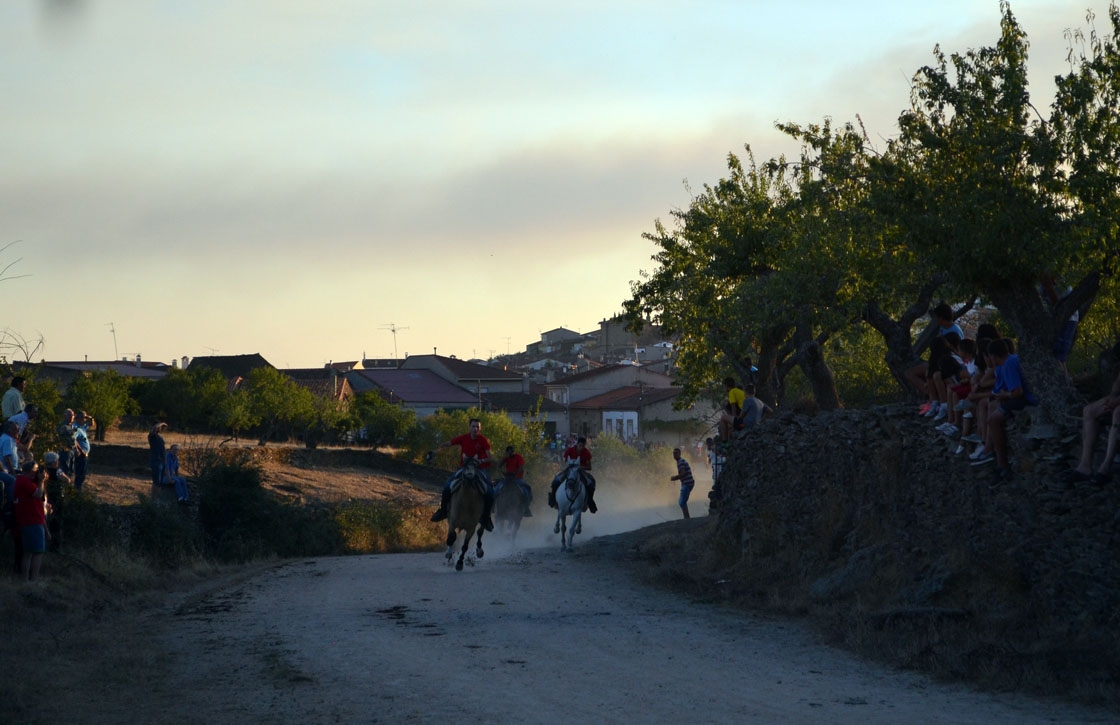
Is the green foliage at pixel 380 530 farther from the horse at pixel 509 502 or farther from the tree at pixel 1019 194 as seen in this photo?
the tree at pixel 1019 194

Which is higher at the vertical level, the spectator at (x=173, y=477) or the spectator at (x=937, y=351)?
the spectator at (x=937, y=351)

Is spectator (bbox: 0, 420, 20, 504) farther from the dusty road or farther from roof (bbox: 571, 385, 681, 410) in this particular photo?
roof (bbox: 571, 385, 681, 410)

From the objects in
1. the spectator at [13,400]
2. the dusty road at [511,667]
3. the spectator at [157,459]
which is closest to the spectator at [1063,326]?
the dusty road at [511,667]

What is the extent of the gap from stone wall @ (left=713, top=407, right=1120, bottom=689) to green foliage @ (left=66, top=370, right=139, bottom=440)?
43412 mm

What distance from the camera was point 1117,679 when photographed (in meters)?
10.4

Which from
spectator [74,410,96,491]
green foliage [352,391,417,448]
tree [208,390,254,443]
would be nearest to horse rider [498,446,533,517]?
spectator [74,410,96,491]

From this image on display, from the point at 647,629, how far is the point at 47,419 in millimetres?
15183

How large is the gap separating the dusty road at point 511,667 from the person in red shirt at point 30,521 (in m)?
2.20

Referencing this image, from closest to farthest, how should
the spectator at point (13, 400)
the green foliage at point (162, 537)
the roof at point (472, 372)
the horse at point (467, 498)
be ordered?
the spectator at point (13, 400) → the horse at point (467, 498) → the green foliage at point (162, 537) → the roof at point (472, 372)

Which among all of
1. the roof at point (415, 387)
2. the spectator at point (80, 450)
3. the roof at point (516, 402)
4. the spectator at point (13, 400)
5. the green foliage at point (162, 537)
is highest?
the roof at point (415, 387)

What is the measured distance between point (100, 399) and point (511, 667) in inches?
2111

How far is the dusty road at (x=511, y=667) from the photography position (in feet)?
31.3

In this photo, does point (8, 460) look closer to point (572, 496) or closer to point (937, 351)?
point (937, 351)

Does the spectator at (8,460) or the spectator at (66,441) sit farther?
the spectator at (66,441)
